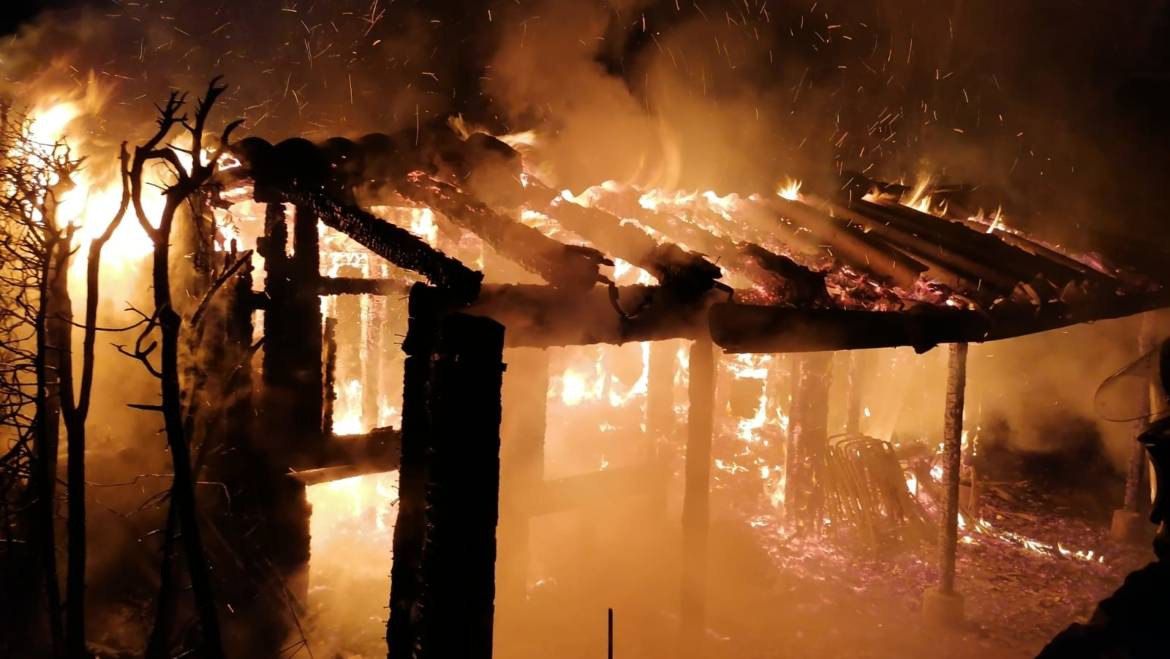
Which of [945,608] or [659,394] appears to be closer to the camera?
[945,608]

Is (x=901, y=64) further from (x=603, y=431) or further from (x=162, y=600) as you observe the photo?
(x=162, y=600)

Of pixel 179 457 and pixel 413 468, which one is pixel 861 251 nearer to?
pixel 413 468

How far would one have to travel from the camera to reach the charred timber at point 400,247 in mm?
3396

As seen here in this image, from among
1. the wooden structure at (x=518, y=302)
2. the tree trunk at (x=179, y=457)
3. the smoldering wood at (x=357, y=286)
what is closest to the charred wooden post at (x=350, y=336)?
the wooden structure at (x=518, y=302)

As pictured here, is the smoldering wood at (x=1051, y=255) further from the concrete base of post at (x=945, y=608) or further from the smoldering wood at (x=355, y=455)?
the smoldering wood at (x=355, y=455)

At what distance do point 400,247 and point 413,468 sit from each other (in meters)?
1.31

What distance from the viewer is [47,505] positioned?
245 inches

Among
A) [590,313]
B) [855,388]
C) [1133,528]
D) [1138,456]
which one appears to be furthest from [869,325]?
[855,388]

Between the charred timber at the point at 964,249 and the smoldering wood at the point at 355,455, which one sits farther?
the charred timber at the point at 964,249

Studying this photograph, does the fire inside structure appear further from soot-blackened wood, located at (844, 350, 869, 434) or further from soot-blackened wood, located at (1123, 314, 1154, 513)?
soot-blackened wood, located at (844, 350, 869, 434)

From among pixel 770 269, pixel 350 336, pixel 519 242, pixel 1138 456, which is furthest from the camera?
pixel 350 336

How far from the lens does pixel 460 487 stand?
3326mm

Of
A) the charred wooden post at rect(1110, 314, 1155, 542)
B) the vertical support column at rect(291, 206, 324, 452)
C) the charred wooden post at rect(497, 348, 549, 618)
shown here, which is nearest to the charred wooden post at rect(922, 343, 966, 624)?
the charred wooden post at rect(1110, 314, 1155, 542)

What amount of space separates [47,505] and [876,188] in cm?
1140
